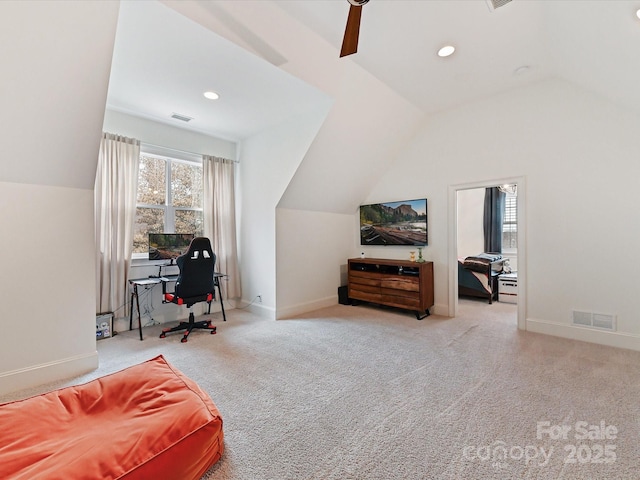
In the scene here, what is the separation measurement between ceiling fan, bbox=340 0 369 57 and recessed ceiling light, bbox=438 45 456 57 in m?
1.48

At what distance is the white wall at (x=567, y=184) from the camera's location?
312cm

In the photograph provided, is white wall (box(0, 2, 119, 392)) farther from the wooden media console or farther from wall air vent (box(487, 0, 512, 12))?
the wooden media console

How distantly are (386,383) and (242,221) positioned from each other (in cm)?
349

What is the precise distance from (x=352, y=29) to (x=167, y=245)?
11.2 ft

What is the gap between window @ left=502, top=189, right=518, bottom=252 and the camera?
21.9ft

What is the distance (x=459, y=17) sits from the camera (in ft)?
8.21

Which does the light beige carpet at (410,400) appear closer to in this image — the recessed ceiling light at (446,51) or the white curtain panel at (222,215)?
the white curtain panel at (222,215)

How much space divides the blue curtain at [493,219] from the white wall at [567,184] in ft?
10.2

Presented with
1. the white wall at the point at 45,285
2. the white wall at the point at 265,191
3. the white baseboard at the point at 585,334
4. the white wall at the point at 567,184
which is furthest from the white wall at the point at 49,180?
the white baseboard at the point at 585,334

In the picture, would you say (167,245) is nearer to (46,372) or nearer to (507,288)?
(46,372)

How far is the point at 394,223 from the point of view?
16.3 ft

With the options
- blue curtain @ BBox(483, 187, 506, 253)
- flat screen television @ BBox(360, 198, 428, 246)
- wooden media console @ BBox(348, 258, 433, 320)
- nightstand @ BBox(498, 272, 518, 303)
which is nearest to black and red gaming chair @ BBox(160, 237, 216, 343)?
wooden media console @ BBox(348, 258, 433, 320)

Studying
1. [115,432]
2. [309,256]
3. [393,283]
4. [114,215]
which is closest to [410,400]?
[115,432]

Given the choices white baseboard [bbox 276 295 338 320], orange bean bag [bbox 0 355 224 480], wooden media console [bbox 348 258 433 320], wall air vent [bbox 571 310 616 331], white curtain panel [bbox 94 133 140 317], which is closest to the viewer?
orange bean bag [bbox 0 355 224 480]
